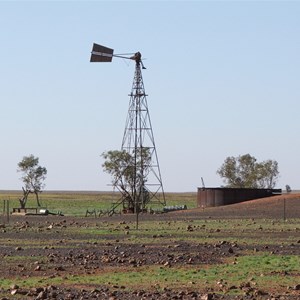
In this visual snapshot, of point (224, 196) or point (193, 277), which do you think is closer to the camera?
point (193, 277)

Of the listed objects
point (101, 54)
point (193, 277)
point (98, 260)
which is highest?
point (101, 54)

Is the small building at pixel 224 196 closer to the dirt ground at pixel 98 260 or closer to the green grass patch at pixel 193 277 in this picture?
the dirt ground at pixel 98 260

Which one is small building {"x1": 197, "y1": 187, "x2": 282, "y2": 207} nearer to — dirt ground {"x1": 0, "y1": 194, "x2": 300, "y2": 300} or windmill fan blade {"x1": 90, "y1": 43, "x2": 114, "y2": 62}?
windmill fan blade {"x1": 90, "y1": 43, "x2": 114, "y2": 62}

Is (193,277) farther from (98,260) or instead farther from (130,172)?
(130,172)

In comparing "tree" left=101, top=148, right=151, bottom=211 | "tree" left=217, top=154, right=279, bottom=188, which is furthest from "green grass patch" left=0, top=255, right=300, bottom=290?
"tree" left=217, top=154, right=279, bottom=188

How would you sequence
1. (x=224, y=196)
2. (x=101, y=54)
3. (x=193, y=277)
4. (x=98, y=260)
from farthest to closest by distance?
1. (x=224, y=196)
2. (x=101, y=54)
3. (x=98, y=260)
4. (x=193, y=277)

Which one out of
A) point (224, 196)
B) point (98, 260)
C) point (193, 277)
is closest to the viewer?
point (193, 277)

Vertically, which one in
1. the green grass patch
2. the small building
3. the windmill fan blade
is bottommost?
the green grass patch

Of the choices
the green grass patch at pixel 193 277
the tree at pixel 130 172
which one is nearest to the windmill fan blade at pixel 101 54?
the tree at pixel 130 172

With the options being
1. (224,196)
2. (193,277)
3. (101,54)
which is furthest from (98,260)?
(101,54)

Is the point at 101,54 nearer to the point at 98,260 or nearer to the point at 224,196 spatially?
the point at 224,196

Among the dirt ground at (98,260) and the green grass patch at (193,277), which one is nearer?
the dirt ground at (98,260)

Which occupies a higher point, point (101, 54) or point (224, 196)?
point (101, 54)

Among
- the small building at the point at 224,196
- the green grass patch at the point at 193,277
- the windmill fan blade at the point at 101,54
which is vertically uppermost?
the windmill fan blade at the point at 101,54
